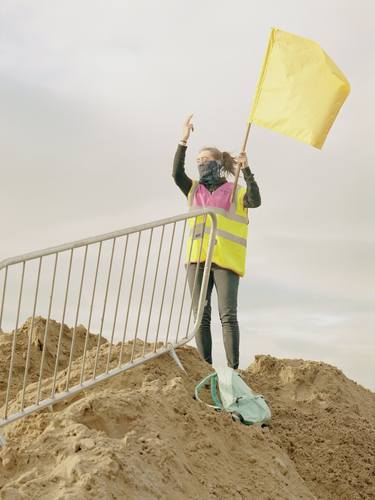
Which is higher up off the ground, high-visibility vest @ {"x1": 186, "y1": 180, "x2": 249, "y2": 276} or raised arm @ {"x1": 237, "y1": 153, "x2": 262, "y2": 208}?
raised arm @ {"x1": 237, "y1": 153, "x2": 262, "y2": 208}

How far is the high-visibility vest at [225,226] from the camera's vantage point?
8656 mm

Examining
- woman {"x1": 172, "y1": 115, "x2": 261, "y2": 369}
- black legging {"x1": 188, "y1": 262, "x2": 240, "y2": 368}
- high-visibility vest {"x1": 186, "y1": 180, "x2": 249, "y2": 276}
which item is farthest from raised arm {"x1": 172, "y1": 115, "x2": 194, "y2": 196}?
black legging {"x1": 188, "y1": 262, "x2": 240, "y2": 368}

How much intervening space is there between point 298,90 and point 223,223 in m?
1.70

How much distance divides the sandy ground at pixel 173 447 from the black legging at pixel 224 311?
483 mm

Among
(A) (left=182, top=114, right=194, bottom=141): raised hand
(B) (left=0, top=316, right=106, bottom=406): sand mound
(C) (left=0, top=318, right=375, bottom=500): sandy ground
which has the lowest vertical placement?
(B) (left=0, top=316, right=106, bottom=406): sand mound

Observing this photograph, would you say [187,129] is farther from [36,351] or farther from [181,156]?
[36,351]

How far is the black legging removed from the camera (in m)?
8.67

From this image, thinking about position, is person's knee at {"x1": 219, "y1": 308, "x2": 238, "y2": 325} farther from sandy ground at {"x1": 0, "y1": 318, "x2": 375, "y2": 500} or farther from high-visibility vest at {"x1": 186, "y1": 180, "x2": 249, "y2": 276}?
sandy ground at {"x1": 0, "y1": 318, "x2": 375, "y2": 500}

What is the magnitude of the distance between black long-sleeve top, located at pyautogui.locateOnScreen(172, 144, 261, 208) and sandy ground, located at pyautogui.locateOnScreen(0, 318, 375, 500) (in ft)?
5.67

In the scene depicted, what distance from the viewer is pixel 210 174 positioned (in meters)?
9.10

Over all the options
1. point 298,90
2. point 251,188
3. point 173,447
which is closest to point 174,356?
point 173,447

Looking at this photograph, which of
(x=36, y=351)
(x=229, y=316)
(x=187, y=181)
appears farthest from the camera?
(x=36, y=351)

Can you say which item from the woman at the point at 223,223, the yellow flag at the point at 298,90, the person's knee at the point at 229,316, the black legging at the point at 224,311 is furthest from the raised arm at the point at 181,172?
the person's knee at the point at 229,316

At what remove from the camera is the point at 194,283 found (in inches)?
325
